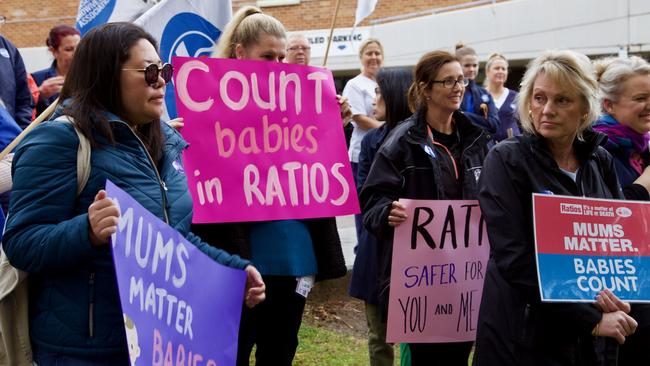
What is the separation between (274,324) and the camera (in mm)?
3930

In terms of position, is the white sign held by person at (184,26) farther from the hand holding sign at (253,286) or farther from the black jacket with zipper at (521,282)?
the black jacket with zipper at (521,282)

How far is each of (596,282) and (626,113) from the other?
112 cm

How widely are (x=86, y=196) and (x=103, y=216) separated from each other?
0.23 m

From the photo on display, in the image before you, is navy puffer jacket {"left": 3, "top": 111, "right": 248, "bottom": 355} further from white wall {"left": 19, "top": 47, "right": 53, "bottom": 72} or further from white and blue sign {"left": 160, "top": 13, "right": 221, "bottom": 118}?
white wall {"left": 19, "top": 47, "right": 53, "bottom": 72}

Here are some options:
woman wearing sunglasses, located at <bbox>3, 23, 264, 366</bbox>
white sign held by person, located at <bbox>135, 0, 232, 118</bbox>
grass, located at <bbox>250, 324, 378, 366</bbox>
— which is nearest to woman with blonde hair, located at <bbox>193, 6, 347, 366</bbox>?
white sign held by person, located at <bbox>135, 0, 232, 118</bbox>

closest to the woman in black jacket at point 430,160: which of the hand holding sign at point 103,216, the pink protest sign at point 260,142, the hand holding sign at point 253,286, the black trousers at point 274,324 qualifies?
the pink protest sign at point 260,142

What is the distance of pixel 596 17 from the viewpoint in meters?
15.6

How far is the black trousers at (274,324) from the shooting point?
12.7 feet

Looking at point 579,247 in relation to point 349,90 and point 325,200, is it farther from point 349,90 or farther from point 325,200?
point 349,90

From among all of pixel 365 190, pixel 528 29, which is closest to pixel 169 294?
pixel 365 190

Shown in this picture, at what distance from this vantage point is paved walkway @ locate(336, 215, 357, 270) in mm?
8125

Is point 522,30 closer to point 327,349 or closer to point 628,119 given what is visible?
point 327,349

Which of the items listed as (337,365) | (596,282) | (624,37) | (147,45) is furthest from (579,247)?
(624,37)

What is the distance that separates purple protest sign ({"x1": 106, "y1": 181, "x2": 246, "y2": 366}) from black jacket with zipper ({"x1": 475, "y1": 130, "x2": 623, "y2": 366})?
0.95 m
